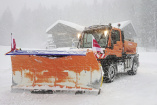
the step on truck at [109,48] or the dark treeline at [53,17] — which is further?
the dark treeline at [53,17]

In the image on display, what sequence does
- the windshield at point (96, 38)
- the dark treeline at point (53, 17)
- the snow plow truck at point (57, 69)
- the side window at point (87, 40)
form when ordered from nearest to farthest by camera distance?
the snow plow truck at point (57, 69) → the windshield at point (96, 38) → the side window at point (87, 40) → the dark treeline at point (53, 17)

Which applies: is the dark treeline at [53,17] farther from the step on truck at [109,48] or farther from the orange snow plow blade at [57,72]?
the orange snow plow blade at [57,72]

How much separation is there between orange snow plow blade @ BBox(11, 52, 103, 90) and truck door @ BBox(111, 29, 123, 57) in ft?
7.75

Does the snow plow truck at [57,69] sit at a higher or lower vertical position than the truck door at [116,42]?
lower

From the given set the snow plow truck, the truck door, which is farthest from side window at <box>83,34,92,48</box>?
the snow plow truck

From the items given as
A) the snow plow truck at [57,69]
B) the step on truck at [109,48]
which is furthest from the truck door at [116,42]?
the snow plow truck at [57,69]

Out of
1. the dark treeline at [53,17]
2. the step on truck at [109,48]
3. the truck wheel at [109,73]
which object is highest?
the dark treeline at [53,17]

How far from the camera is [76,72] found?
4.82 m

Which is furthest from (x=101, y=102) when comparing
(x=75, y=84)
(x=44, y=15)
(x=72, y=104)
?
(x=44, y=15)

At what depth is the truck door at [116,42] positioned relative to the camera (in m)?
6.64

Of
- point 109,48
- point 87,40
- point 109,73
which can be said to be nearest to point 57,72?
point 109,73

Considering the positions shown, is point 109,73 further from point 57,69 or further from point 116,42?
point 57,69

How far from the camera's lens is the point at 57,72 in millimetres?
4883

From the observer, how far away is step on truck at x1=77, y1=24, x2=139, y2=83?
6301mm
